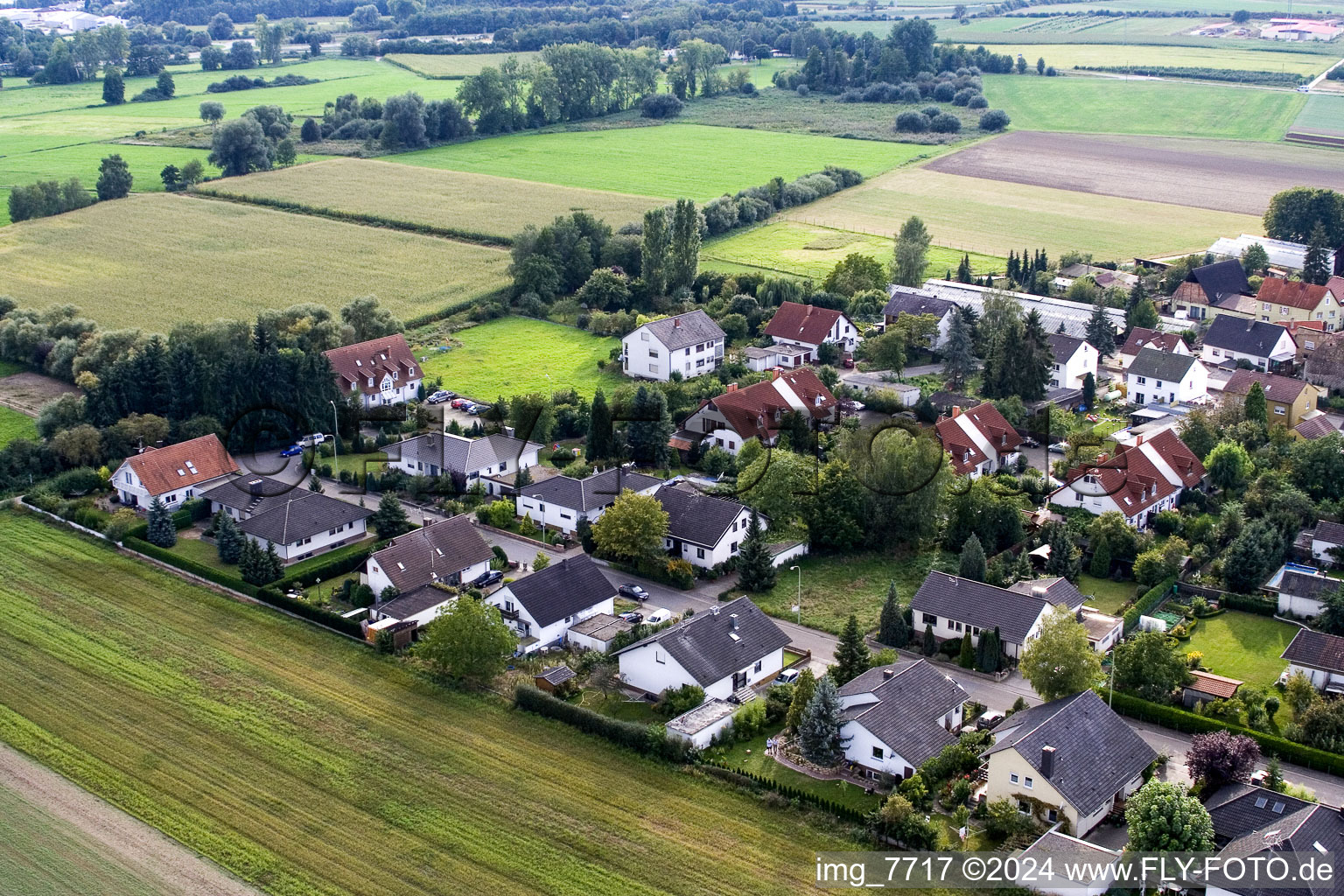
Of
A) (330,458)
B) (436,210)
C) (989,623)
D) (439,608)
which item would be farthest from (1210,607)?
(436,210)

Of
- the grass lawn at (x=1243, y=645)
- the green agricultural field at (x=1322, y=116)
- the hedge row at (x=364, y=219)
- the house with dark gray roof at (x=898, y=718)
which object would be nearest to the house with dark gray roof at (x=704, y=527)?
the house with dark gray roof at (x=898, y=718)

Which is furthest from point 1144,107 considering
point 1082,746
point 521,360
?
point 1082,746

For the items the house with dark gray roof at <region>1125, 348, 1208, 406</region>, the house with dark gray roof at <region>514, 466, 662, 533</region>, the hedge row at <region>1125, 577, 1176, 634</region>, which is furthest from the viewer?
the house with dark gray roof at <region>1125, 348, 1208, 406</region>

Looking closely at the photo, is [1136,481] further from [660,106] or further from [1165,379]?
[660,106]

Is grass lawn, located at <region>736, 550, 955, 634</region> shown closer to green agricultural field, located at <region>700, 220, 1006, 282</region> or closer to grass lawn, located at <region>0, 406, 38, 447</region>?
grass lawn, located at <region>0, 406, 38, 447</region>

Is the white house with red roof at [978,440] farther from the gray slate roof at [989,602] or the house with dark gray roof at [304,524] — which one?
the house with dark gray roof at [304,524]

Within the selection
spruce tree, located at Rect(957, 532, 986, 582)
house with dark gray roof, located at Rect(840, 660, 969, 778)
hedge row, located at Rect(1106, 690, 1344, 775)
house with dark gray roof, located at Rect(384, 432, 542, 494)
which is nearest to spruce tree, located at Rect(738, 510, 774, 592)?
spruce tree, located at Rect(957, 532, 986, 582)

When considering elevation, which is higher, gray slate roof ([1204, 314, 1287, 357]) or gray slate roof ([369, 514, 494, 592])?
gray slate roof ([1204, 314, 1287, 357])
